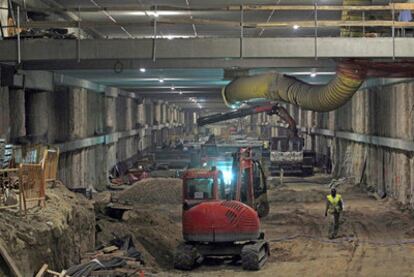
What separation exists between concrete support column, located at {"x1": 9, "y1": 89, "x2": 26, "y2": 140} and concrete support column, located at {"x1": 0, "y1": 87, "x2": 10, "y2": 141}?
814 millimetres

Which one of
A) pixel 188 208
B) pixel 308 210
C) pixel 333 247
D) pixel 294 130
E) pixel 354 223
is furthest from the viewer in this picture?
pixel 294 130

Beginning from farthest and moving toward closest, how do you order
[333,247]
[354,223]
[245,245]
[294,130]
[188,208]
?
1. [294,130]
2. [354,223]
3. [333,247]
4. [188,208]
5. [245,245]

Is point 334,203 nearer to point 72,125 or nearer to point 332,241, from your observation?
point 332,241

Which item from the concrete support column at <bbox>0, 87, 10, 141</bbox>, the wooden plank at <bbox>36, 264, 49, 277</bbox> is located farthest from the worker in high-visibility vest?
the wooden plank at <bbox>36, 264, 49, 277</bbox>

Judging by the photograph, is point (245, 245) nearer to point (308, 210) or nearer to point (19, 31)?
point (19, 31)

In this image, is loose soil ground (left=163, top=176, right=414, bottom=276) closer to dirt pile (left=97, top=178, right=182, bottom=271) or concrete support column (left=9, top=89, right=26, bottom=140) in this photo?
dirt pile (left=97, top=178, right=182, bottom=271)

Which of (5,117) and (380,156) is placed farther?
(380,156)

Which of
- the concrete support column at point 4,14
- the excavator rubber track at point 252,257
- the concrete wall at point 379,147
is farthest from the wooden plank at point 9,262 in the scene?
the concrete wall at point 379,147

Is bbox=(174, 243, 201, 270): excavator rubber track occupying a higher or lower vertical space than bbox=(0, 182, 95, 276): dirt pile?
lower

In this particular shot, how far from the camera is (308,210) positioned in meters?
31.2

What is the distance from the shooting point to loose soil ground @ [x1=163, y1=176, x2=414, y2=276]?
1872cm

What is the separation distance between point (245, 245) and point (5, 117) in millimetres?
8482

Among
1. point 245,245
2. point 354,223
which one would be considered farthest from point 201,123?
point 245,245

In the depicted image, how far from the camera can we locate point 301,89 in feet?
74.5
